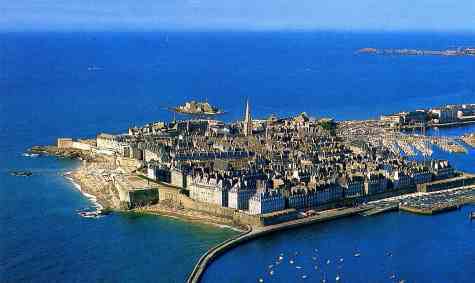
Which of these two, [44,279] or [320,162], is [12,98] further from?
[44,279]

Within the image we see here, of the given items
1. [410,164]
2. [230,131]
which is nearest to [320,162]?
[410,164]

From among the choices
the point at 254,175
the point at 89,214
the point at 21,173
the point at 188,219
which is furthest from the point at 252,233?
the point at 21,173

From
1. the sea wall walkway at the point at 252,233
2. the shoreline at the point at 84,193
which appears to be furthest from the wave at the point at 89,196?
the sea wall walkway at the point at 252,233

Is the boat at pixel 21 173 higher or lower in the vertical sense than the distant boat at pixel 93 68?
lower

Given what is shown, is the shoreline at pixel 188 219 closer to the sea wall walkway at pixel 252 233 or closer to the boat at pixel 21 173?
the sea wall walkway at pixel 252 233

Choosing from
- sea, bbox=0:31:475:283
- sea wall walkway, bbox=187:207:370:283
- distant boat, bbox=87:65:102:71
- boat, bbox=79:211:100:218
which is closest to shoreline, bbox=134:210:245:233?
sea, bbox=0:31:475:283

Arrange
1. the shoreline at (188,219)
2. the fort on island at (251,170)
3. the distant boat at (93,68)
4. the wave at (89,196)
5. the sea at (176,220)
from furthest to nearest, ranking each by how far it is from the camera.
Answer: the distant boat at (93,68), the wave at (89,196), the fort on island at (251,170), the shoreline at (188,219), the sea at (176,220)

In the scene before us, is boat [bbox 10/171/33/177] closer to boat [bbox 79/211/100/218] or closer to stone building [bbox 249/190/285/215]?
boat [bbox 79/211/100/218]
